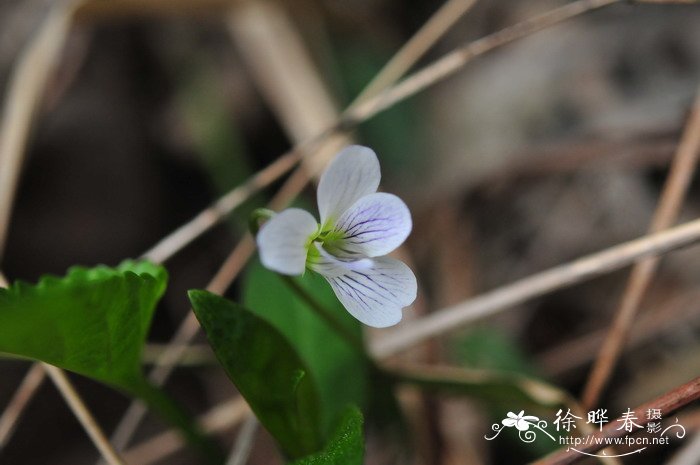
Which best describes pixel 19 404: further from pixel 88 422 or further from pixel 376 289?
pixel 376 289

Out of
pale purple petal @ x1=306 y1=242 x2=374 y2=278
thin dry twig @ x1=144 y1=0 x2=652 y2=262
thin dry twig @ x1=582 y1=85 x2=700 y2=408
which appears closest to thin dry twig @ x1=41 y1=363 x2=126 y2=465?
thin dry twig @ x1=144 y1=0 x2=652 y2=262

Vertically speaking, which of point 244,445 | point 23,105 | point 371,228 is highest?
point 23,105

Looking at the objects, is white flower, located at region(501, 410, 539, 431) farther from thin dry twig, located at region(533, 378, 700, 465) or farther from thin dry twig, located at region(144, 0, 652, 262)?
thin dry twig, located at region(144, 0, 652, 262)

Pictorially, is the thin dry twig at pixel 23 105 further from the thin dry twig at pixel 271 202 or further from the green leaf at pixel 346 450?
the green leaf at pixel 346 450

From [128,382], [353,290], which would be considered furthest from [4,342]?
[353,290]

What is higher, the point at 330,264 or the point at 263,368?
the point at 330,264

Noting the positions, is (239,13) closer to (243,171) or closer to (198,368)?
(243,171)

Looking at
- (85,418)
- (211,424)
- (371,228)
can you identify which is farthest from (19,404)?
(371,228)
